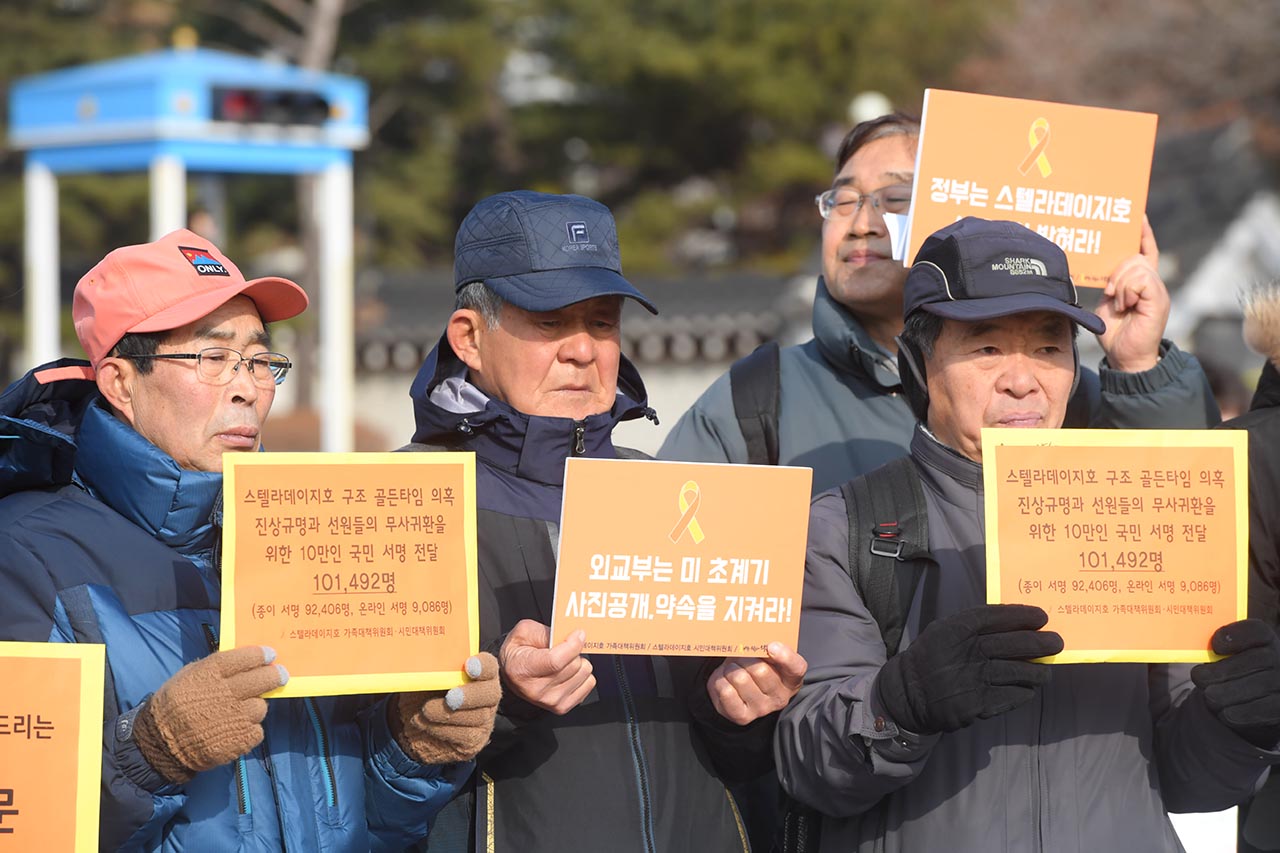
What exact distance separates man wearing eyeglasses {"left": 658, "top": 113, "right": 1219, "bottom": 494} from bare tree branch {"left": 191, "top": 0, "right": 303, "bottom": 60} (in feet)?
63.6

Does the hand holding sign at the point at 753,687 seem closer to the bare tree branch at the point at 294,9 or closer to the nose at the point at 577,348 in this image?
the nose at the point at 577,348

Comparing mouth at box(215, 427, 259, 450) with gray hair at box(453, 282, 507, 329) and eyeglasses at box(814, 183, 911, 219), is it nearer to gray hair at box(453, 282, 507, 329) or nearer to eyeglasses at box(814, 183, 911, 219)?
gray hair at box(453, 282, 507, 329)

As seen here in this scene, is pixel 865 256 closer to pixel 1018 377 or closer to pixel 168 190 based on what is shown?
pixel 1018 377

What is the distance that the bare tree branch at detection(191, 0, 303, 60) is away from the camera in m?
21.8

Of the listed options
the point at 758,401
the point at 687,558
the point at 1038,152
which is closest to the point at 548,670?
the point at 687,558

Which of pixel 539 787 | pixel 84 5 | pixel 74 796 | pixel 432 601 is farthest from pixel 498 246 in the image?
pixel 84 5

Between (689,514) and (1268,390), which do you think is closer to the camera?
(689,514)

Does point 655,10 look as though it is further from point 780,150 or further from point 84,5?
point 84,5

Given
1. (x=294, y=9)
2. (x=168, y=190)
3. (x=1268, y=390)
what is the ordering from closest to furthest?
(x=1268, y=390)
(x=168, y=190)
(x=294, y=9)

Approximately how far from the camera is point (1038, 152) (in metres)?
3.53

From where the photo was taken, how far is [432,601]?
2584 mm

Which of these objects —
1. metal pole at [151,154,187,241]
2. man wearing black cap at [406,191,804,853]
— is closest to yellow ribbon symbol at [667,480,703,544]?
man wearing black cap at [406,191,804,853]

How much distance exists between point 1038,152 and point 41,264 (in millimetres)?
11196

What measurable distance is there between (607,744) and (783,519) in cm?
53
